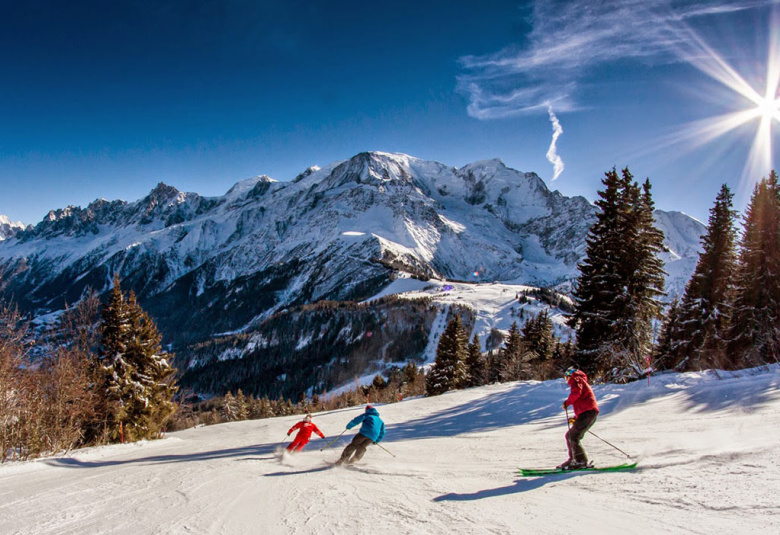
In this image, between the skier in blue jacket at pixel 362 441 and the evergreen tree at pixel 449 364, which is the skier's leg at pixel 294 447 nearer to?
the skier in blue jacket at pixel 362 441

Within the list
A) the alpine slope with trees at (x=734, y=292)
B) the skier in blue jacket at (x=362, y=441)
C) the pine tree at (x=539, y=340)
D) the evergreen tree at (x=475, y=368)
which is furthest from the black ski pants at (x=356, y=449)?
the pine tree at (x=539, y=340)

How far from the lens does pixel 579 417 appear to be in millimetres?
7316

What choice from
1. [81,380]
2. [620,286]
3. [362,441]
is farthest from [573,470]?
[81,380]

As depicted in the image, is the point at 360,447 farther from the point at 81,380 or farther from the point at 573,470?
the point at 81,380

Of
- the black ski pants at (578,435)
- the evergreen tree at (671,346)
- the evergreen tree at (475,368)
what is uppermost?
the black ski pants at (578,435)

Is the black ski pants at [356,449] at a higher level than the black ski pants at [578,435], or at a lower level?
lower

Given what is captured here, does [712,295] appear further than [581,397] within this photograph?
Yes

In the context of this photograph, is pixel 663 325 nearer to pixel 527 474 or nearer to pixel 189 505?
pixel 527 474

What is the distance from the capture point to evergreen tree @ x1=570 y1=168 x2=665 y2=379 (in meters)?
20.3

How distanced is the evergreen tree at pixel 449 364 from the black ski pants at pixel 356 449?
97.1 ft

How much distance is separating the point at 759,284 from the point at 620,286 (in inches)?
398

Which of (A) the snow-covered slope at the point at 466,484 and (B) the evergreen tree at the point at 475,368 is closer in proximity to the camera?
(A) the snow-covered slope at the point at 466,484

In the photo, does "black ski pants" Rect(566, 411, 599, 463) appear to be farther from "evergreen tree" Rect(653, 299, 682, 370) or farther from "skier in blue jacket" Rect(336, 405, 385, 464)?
"evergreen tree" Rect(653, 299, 682, 370)

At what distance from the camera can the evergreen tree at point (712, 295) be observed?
2453 cm
